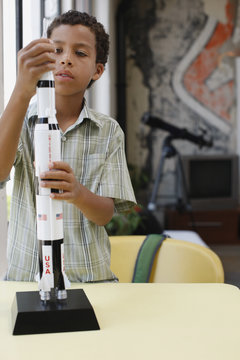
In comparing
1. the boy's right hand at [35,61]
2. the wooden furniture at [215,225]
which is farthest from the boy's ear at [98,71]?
the wooden furniture at [215,225]

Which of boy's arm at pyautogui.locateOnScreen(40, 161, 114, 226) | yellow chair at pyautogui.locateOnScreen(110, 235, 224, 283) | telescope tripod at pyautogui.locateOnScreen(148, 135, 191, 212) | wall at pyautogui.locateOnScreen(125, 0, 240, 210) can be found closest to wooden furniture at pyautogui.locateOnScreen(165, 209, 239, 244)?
telescope tripod at pyautogui.locateOnScreen(148, 135, 191, 212)

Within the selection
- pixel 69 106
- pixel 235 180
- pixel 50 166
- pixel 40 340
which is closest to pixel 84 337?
pixel 40 340

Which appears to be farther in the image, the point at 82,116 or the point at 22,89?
the point at 82,116

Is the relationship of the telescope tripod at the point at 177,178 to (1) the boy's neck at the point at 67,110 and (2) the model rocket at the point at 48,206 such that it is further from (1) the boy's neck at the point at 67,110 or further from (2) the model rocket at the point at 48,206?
(2) the model rocket at the point at 48,206

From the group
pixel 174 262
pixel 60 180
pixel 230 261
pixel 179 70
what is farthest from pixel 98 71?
pixel 179 70

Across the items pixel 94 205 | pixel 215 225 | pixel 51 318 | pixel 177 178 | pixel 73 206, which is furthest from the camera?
pixel 177 178

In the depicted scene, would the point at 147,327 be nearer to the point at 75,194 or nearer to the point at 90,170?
the point at 75,194

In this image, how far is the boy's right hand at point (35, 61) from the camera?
72 centimetres

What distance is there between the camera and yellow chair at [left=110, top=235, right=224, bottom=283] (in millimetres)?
1369

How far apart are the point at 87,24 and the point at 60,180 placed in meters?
0.43

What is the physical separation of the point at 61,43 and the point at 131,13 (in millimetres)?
4569

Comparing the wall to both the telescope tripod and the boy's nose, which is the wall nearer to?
the telescope tripod

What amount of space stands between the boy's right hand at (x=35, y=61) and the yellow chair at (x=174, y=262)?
0.80 meters

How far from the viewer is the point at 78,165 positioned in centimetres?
107
